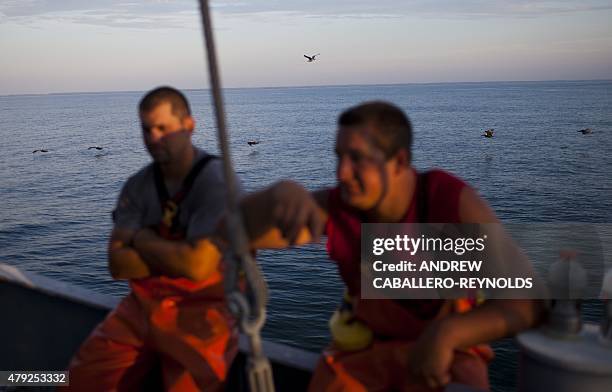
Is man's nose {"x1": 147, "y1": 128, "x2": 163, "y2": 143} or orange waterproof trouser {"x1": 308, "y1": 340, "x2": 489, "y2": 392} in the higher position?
man's nose {"x1": 147, "y1": 128, "x2": 163, "y2": 143}

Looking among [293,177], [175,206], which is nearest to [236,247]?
[175,206]

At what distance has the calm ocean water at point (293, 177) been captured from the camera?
80.6ft

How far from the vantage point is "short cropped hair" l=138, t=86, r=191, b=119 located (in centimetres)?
303

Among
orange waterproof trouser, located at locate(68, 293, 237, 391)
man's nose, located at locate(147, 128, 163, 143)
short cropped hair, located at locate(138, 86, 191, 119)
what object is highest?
short cropped hair, located at locate(138, 86, 191, 119)

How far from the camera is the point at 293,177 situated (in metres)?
46.9

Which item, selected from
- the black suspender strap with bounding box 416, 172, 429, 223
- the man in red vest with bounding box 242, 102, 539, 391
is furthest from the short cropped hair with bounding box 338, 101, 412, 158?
the black suspender strap with bounding box 416, 172, 429, 223

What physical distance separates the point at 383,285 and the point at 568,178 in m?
46.5

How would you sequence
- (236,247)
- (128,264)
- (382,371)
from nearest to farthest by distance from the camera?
(236,247)
(382,371)
(128,264)

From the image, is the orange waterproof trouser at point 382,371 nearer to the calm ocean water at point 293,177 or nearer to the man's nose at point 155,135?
the man's nose at point 155,135

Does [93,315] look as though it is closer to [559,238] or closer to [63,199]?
[559,238]

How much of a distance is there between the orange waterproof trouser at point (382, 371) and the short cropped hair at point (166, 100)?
1.53 metres

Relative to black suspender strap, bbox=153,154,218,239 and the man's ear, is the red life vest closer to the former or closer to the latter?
the man's ear

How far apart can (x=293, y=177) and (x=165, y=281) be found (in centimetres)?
4392

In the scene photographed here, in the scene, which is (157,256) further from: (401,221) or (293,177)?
(293,177)
